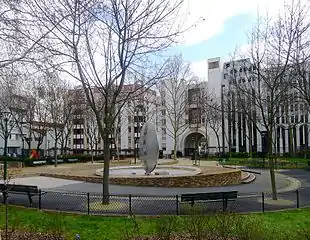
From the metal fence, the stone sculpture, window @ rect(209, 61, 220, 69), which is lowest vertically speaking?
the metal fence

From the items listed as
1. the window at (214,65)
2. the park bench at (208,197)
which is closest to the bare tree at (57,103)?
the park bench at (208,197)

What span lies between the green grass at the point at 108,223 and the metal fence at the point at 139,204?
2.81 feet

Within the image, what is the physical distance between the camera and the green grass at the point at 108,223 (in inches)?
360

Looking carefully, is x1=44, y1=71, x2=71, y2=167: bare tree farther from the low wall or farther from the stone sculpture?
the low wall

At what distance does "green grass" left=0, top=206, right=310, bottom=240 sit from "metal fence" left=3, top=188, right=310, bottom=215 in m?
0.86

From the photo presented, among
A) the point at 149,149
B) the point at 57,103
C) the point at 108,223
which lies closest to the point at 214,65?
the point at 57,103

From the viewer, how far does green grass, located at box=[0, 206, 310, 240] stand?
30.0 feet

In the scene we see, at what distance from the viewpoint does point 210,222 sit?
329 inches

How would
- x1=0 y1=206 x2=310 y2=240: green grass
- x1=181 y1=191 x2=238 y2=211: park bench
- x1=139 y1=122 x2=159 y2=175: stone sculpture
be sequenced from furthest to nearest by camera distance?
x1=139 y1=122 x2=159 y2=175: stone sculpture < x1=181 y1=191 x2=238 y2=211: park bench < x1=0 y1=206 x2=310 y2=240: green grass

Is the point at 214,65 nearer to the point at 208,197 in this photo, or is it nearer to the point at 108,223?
the point at 208,197

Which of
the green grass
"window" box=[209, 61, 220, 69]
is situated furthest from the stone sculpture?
"window" box=[209, 61, 220, 69]

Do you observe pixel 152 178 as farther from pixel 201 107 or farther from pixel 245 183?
pixel 201 107

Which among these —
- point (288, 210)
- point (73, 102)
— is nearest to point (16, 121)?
point (73, 102)

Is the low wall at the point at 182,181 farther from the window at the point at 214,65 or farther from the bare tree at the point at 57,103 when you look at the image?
the window at the point at 214,65
